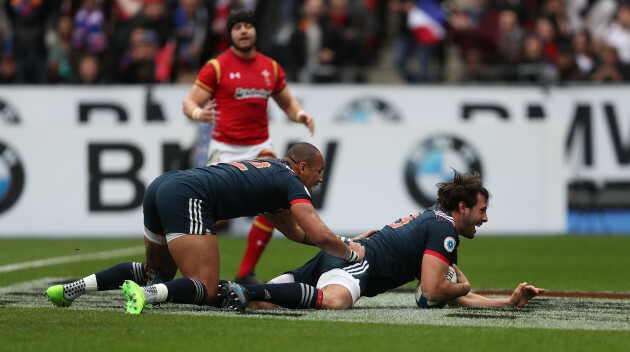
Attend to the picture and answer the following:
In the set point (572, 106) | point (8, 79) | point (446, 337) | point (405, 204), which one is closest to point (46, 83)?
point (8, 79)

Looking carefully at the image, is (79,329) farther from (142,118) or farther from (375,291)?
(142,118)

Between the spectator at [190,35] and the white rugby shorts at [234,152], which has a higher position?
the spectator at [190,35]

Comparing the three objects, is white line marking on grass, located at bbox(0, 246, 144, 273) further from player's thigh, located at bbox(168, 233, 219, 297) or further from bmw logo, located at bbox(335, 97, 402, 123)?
bmw logo, located at bbox(335, 97, 402, 123)

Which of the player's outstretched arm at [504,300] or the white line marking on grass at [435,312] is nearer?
the white line marking on grass at [435,312]

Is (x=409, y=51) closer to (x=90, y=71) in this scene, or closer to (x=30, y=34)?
(x=90, y=71)

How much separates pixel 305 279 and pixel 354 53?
10930 millimetres

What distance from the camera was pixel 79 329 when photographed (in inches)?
229

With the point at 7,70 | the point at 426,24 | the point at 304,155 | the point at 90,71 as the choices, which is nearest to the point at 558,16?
the point at 426,24

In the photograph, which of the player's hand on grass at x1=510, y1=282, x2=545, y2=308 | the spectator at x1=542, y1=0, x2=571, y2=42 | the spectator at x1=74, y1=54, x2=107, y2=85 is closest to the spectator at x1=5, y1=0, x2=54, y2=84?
the spectator at x1=74, y1=54, x2=107, y2=85

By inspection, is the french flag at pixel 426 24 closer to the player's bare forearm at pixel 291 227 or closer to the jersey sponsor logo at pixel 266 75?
the jersey sponsor logo at pixel 266 75

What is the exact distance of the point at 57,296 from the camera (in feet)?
22.6

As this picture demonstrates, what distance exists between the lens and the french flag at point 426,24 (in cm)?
1791

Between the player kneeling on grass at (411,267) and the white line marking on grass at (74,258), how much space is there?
179 inches

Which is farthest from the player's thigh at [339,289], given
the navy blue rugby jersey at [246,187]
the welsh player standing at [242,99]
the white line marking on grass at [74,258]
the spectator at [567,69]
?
the spectator at [567,69]
